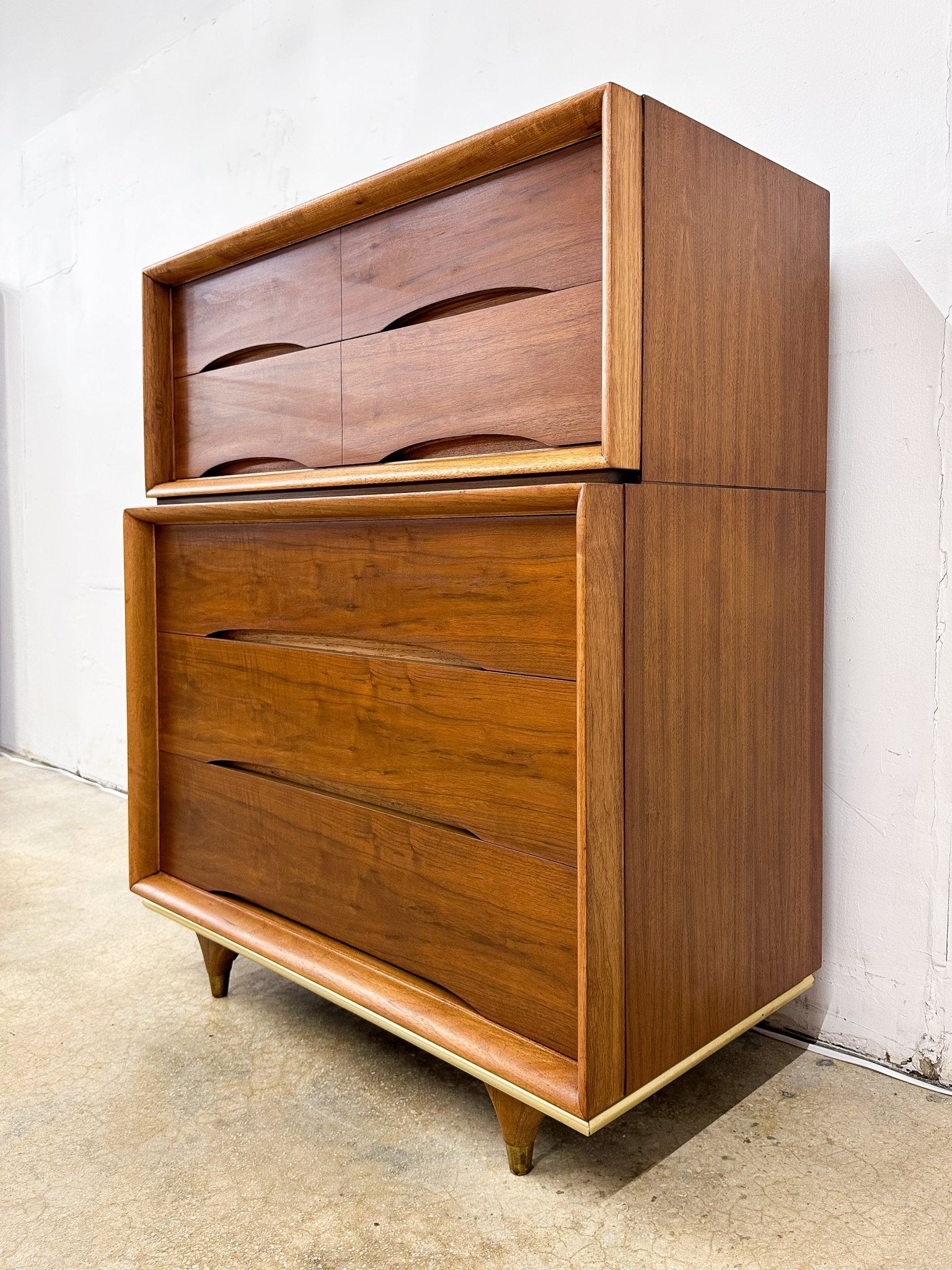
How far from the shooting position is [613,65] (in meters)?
1.63

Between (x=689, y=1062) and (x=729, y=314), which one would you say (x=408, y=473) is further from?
(x=689, y=1062)

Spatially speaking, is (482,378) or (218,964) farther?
(218,964)

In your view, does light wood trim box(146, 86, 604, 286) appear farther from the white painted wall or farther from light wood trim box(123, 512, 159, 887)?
the white painted wall

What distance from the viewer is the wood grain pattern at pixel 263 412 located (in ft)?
4.35

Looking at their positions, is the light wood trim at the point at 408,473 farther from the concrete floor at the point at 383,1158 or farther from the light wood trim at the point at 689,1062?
the concrete floor at the point at 383,1158

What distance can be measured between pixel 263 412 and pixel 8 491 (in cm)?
220

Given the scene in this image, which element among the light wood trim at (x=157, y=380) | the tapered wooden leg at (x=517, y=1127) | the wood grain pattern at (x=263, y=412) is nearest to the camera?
the tapered wooden leg at (x=517, y=1127)

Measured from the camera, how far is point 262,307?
56.3 inches

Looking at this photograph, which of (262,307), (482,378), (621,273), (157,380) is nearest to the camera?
(621,273)

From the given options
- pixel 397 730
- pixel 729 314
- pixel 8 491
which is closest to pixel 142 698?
pixel 397 730

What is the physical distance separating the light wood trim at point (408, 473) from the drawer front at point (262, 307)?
0.60ft

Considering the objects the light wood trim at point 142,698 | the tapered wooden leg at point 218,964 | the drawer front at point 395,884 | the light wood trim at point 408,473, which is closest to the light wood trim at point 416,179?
the light wood trim at point 408,473

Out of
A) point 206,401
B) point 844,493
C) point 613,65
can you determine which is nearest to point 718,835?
point 844,493

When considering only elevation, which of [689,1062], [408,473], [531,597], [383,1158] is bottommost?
[383,1158]
